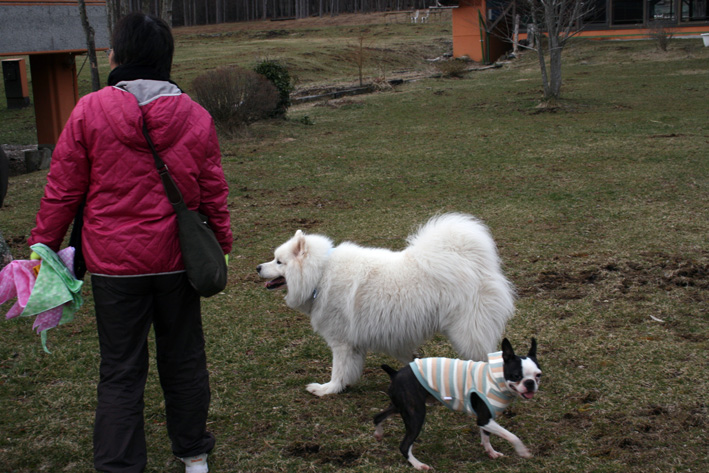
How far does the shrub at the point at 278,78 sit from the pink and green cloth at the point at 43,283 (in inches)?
500

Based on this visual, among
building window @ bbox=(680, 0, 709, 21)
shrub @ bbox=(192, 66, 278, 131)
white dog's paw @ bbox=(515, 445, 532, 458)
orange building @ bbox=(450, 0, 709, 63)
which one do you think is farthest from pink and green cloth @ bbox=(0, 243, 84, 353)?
building window @ bbox=(680, 0, 709, 21)

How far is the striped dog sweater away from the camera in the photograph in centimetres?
304

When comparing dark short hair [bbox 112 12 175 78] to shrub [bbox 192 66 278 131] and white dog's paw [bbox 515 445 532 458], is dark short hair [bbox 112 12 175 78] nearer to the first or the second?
white dog's paw [bbox 515 445 532 458]

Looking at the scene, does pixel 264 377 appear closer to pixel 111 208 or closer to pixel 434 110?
pixel 111 208

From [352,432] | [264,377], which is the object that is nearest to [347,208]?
[264,377]

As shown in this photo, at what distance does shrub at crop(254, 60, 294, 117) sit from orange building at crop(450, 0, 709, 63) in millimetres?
18317

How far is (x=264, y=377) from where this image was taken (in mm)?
4191

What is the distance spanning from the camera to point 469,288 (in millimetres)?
3684

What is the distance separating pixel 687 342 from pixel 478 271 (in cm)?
172

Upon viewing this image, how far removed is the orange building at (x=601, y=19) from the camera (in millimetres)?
31203

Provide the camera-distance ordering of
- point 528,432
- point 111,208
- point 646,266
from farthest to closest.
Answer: point 646,266 < point 528,432 < point 111,208

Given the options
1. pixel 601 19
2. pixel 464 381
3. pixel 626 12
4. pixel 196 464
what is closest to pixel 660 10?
pixel 626 12

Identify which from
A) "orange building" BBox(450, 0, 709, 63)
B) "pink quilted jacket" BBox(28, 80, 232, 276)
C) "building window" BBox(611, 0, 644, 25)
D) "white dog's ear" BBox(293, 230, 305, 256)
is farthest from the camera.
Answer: "building window" BBox(611, 0, 644, 25)

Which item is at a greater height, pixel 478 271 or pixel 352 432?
pixel 478 271
